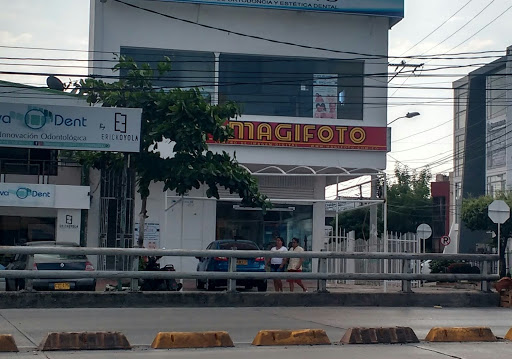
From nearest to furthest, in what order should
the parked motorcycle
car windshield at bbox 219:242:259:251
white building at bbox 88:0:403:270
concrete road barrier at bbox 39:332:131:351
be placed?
1. concrete road barrier at bbox 39:332:131:351
2. the parked motorcycle
3. car windshield at bbox 219:242:259:251
4. white building at bbox 88:0:403:270

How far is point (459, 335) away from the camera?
11.8 metres

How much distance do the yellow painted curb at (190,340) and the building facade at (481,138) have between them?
39.4m

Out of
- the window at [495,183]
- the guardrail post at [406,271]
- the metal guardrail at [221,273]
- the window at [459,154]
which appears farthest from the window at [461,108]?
the guardrail post at [406,271]

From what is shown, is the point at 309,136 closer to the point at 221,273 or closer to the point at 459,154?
the point at 221,273

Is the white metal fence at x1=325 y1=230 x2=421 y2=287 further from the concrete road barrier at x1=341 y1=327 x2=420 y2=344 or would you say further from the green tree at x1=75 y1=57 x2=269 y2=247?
the concrete road barrier at x1=341 y1=327 x2=420 y2=344

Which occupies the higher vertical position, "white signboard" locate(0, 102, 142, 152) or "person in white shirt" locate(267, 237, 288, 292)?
"white signboard" locate(0, 102, 142, 152)

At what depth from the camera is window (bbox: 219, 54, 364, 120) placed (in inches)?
1245

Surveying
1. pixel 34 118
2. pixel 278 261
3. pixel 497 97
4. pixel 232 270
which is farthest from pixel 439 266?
pixel 34 118

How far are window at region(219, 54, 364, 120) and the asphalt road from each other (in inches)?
620

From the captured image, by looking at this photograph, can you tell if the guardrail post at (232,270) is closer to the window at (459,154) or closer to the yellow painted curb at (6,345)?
the yellow painted curb at (6,345)

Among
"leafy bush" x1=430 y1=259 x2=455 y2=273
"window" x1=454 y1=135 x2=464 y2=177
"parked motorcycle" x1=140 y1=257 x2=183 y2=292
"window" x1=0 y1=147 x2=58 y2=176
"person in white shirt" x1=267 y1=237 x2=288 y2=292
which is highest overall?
"window" x1=454 y1=135 x2=464 y2=177

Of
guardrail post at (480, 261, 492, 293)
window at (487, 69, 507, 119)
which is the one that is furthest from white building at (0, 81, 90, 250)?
window at (487, 69, 507, 119)

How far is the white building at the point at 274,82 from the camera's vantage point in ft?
101

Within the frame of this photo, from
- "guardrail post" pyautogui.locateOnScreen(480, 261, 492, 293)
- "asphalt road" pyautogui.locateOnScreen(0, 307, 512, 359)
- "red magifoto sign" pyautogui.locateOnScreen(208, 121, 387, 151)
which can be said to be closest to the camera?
"asphalt road" pyautogui.locateOnScreen(0, 307, 512, 359)
